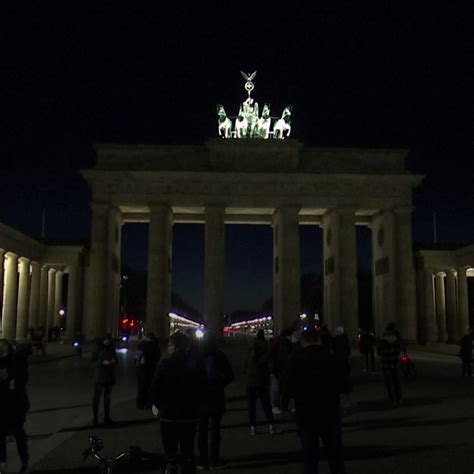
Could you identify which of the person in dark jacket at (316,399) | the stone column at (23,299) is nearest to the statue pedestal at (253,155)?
the stone column at (23,299)

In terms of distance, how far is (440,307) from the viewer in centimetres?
6075

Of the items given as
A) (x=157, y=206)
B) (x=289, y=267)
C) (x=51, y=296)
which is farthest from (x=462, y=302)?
(x=51, y=296)

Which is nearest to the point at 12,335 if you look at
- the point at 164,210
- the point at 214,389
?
the point at 164,210

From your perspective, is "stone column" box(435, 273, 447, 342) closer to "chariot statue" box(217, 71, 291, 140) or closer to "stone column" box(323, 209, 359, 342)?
"stone column" box(323, 209, 359, 342)

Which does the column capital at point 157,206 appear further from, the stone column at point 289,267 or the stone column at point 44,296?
the stone column at point 44,296

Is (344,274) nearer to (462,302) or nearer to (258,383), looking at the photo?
(462,302)

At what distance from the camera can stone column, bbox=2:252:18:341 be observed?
5019cm

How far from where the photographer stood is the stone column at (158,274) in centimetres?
5078

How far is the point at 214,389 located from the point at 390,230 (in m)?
44.9

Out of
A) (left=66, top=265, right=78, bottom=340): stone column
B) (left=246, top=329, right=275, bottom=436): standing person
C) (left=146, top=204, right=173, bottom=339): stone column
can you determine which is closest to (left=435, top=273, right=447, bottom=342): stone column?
(left=146, top=204, right=173, bottom=339): stone column

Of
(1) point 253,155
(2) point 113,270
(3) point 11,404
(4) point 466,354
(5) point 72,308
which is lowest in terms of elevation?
(4) point 466,354

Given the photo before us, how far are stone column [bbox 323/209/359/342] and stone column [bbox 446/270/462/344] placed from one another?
12612mm

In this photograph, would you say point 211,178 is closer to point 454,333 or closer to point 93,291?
point 93,291

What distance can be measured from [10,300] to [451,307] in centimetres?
4124
